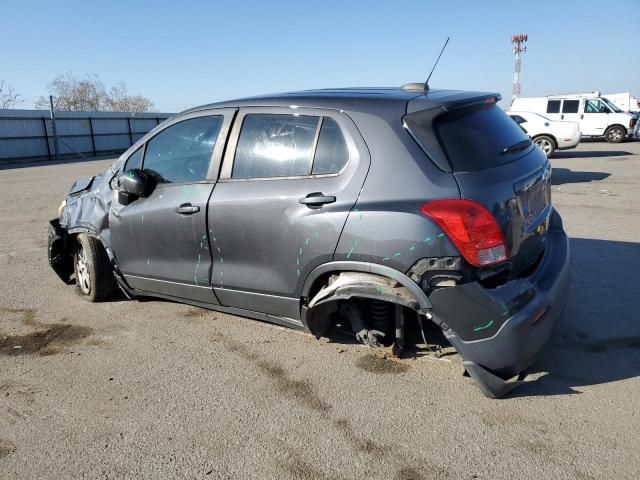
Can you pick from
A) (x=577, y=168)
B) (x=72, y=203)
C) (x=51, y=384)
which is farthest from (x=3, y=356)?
(x=577, y=168)

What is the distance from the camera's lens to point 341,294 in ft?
10.1

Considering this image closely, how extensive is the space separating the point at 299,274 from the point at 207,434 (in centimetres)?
108

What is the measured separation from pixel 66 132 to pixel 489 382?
32.3 m

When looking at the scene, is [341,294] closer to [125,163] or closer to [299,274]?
[299,274]

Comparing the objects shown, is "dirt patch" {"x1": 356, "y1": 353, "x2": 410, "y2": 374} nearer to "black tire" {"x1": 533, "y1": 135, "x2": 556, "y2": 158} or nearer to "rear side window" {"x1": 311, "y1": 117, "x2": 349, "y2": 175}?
"rear side window" {"x1": 311, "y1": 117, "x2": 349, "y2": 175}

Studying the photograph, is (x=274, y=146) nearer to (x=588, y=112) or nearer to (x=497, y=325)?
(x=497, y=325)

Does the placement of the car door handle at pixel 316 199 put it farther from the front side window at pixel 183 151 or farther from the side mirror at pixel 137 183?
the side mirror at pixel 137 183

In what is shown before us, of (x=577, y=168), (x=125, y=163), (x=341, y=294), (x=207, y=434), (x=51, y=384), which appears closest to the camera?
(x=207, y=434)

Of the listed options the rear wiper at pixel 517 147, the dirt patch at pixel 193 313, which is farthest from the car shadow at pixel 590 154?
the dirt patch at pixel 193 313

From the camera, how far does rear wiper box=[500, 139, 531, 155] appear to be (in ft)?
10.2

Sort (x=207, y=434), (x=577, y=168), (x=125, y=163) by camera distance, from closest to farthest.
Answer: (x=207, y=434) < (x=125, y=163) < (x=577, y=168)

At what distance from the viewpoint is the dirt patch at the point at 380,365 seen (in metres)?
3.30

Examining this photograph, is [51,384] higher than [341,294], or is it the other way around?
[341,294]

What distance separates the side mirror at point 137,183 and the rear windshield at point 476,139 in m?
2.26
